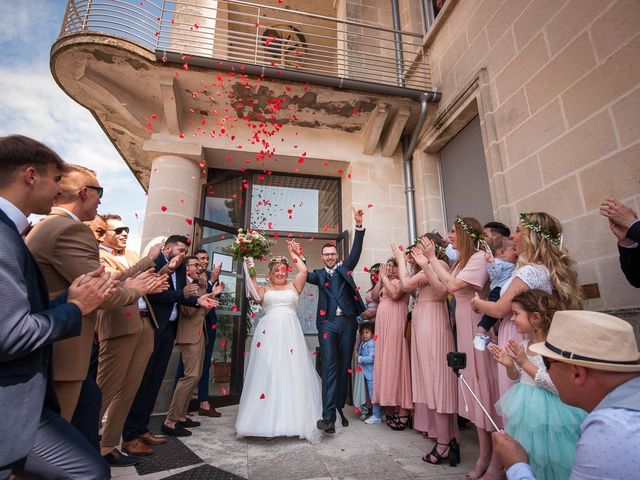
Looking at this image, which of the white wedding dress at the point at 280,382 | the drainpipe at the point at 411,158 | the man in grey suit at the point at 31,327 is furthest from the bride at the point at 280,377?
the drainpipe at the point at 411,158

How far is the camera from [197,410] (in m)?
5.12

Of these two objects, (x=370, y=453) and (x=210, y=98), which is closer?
(x=370, y=453)

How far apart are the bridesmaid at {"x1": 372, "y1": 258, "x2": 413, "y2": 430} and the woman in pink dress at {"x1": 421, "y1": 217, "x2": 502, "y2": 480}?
1.01 metres

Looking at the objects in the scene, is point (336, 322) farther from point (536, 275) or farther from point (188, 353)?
point (536, 275)

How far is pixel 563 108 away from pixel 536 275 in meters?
2.27

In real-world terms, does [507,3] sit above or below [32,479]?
above

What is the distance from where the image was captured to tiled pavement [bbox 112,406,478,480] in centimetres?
276

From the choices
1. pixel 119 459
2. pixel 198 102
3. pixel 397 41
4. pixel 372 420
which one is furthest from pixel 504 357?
pixel 397 41

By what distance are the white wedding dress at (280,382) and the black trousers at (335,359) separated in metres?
0.16

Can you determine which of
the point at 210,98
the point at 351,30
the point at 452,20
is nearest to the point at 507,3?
the point at 452,20

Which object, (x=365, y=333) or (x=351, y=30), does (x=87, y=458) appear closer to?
(x=365, y=333)

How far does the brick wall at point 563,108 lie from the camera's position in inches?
120

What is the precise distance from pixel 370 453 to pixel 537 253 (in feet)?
7.57

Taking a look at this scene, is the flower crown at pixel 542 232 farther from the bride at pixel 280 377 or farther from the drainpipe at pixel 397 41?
the drainpipe at pixel 397 41
